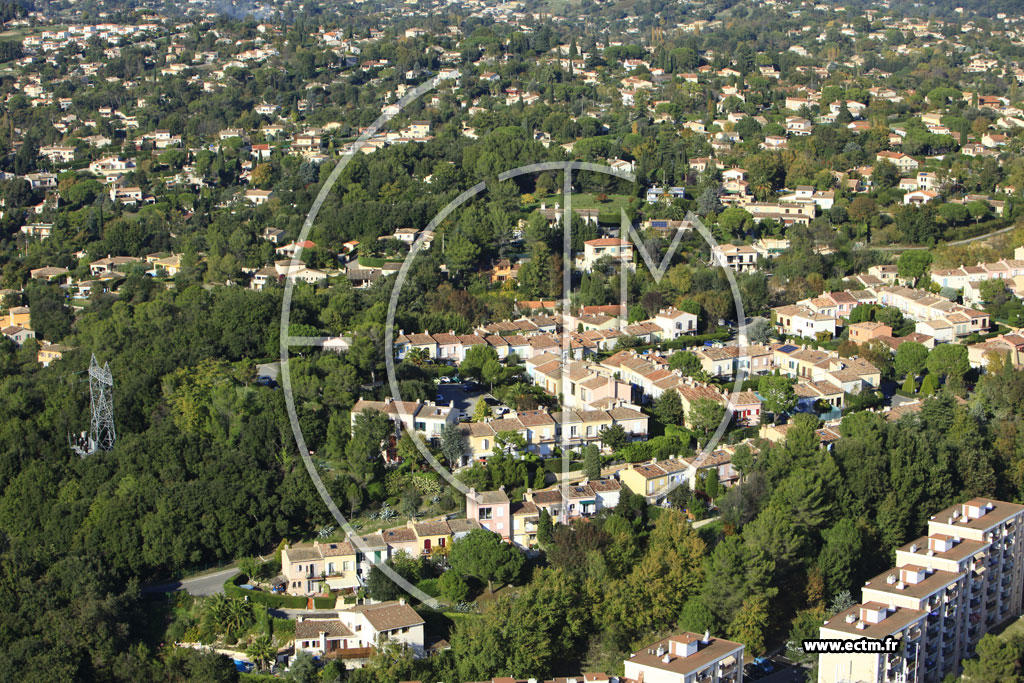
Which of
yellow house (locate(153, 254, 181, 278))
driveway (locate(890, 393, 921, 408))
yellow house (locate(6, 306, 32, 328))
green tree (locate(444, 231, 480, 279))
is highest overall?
green tree (locate(444, 231, 480, 279))

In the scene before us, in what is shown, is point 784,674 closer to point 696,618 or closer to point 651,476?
point 696,618

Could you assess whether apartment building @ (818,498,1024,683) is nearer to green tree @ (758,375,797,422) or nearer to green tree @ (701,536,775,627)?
green tree @ (701,536,775,627)

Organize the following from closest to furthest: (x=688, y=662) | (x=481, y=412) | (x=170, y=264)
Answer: (x=688, y=662)
(x=481, y=412)
(x=170, y=264)

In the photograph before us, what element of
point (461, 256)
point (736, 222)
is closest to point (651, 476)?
point (461, 256)

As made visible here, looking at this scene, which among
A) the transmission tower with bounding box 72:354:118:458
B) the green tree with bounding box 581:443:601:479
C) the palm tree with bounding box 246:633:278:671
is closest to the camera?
the palm tree with bounding box 246:633:278:671

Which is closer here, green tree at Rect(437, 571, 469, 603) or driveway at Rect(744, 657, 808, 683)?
driveway at Rect(744, 657, 808, 683)

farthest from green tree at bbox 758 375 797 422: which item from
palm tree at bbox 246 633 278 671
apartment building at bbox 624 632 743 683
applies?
palm tree at bbox 246 633 278 671

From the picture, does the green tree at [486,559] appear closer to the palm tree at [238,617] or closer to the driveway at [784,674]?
the palm tree at [238,617]

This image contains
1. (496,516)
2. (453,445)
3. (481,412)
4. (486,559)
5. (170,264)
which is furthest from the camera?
(170,264)
